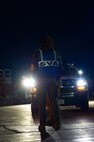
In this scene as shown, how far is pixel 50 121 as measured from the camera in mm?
8070

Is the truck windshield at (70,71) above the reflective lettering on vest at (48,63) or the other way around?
above

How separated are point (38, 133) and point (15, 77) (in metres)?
35.7

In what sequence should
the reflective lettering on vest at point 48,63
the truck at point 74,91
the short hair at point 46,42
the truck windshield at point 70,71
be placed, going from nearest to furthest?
the reflective lettering on vest at point 48,63 < the short hair at point 46,42 < the truck at point 74,91 < the truck windshield at point 70,71

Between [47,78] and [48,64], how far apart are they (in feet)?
0.79

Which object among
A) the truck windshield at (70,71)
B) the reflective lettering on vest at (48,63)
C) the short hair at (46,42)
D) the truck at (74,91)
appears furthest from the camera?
the truck windshield at (70,71)

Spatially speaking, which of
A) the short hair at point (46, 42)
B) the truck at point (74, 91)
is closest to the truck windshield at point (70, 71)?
the truck at point (74, 91)

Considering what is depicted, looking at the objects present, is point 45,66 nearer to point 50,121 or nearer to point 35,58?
point 35,58

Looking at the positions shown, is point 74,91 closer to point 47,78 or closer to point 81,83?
point 81,83

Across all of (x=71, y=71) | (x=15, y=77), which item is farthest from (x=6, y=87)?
(x=15, y=77)

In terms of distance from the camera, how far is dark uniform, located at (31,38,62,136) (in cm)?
785

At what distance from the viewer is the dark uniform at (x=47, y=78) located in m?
7.85

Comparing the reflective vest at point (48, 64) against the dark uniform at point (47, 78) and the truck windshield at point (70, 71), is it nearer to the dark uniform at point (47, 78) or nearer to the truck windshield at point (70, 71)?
the dark uniform at point (47, 78)

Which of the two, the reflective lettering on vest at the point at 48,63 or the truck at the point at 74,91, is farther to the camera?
the truck at the point at 74,91

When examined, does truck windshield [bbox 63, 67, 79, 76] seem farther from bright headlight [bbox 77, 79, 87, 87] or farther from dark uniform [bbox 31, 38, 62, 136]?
dark uniform [bbox 31, 38, 62, 136]
